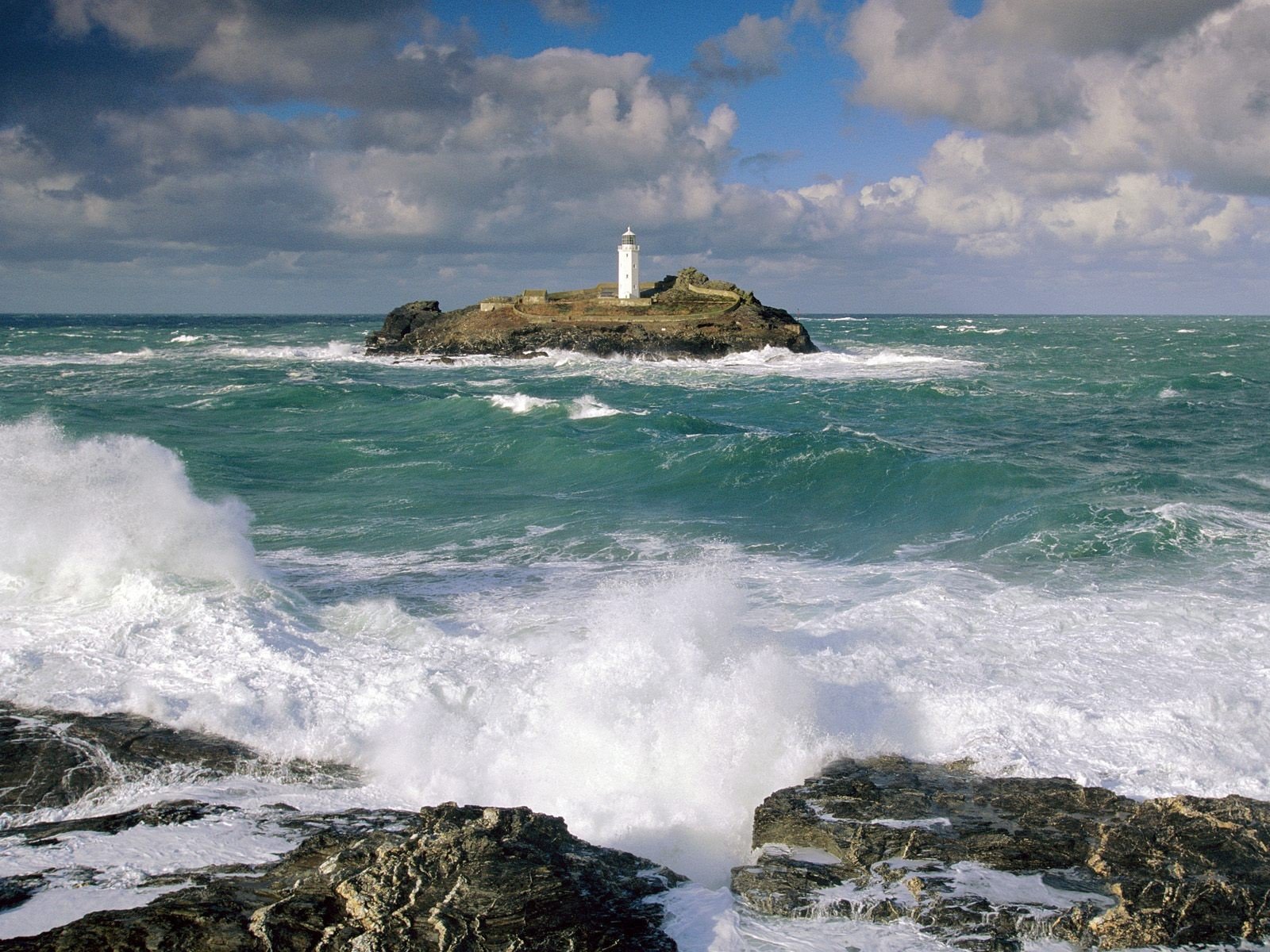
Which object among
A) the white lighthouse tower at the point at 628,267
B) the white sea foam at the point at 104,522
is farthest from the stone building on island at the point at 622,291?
the white sea foam at the point at 104,522

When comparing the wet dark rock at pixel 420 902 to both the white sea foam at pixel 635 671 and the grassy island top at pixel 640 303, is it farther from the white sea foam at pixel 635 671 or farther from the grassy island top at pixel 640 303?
the grassy island top at pixel 640 303

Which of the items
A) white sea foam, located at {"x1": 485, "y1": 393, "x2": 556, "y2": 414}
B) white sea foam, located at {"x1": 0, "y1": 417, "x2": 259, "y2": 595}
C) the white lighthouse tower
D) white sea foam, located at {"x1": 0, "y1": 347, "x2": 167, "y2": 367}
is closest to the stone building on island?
the white lighthouse tower

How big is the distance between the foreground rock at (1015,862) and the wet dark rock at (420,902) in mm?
927

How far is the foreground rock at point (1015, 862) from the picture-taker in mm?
4961

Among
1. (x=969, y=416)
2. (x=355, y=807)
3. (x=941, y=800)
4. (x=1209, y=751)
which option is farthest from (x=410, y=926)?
(x=969, y=416)

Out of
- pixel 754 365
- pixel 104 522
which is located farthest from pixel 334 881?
pixel 754 365

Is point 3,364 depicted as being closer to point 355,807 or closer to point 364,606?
point 364,606

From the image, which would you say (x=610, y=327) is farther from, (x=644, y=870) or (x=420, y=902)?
(x=420, y=902)

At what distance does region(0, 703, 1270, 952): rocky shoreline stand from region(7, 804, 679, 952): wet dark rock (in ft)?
0.03

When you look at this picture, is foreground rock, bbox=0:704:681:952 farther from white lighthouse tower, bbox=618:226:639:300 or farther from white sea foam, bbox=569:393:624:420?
white lighthouse tower, bbox=618:226:639:300

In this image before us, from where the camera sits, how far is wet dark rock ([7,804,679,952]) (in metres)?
4.33

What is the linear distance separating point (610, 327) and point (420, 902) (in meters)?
52.3

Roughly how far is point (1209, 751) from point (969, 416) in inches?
863

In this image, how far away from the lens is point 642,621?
924cm
